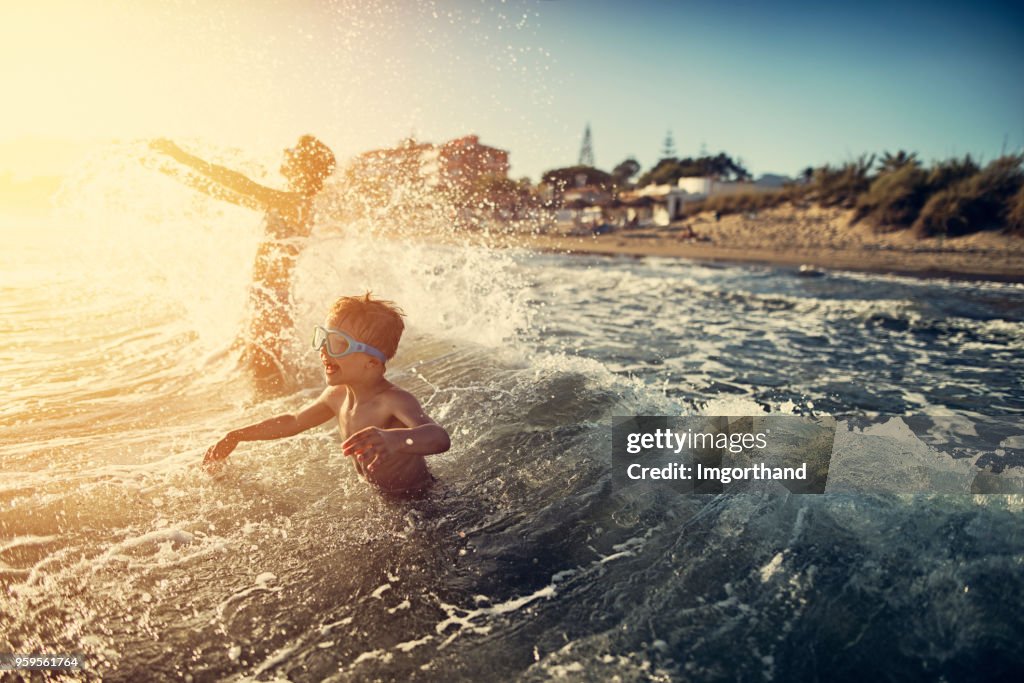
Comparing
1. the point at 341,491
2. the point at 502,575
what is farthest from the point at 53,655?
the point at 502,575

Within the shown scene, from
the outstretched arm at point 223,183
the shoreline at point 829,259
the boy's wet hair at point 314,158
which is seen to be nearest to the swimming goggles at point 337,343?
the outstretched arm at point 223,183

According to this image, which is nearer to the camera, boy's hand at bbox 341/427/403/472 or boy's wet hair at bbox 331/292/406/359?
boy's hand at bbox 341/427/403/472

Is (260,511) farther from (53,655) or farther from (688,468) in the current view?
(688,468)

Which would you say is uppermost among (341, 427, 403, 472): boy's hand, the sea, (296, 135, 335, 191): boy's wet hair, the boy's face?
(296, 135, 335, 191): boy's wet hair

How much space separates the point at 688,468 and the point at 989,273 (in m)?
17.7

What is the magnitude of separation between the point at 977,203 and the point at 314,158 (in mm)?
24989

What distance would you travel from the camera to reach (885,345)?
24.9ft

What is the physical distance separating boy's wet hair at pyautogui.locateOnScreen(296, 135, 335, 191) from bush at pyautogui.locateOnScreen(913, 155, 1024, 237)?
2367cm

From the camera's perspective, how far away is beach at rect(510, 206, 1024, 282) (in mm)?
17234

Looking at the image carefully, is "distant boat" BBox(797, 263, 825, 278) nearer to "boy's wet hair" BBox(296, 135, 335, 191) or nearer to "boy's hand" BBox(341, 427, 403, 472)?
"boy's wet hair" BBox(296, 135, 335, 191)

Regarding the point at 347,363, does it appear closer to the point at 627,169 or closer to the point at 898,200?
the point at 898,200

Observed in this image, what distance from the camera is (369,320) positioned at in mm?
2521

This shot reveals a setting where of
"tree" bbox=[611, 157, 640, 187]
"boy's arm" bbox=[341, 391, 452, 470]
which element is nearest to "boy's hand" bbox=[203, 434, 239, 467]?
"boy's arm" bbox=[341, 391, 452, 470]

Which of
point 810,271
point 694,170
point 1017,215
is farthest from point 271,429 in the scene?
point 694,170
